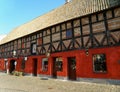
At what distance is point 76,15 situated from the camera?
51.4ft

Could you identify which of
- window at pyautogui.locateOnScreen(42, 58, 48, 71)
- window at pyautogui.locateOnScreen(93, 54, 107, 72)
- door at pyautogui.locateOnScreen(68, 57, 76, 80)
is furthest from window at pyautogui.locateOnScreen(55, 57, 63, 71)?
window at pyautogui.locateOnScreen(93, 54, 107, 72)

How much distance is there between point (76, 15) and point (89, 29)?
8.08 feet

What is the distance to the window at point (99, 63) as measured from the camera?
12.9 metres

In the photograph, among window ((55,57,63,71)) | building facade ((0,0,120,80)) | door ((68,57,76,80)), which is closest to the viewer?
building facade ((0,0,120,80))

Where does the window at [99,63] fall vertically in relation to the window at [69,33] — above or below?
below

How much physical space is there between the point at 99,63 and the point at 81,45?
101 inches

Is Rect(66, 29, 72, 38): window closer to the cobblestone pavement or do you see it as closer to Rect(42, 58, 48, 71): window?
Rect(42, 58, 48, 71): window

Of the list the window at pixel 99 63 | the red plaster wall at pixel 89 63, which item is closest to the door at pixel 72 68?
the red plaster wall at pixel 89 63

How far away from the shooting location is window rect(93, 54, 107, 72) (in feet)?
42.3

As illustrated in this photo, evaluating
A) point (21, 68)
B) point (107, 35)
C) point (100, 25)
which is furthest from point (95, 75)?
point (21, 68)

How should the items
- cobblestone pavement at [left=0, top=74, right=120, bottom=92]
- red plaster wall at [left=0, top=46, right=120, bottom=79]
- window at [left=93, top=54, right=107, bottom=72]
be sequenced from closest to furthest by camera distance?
cobblestone pavement at [left=0, top=74, right=120, bottom=92], red plaster wall at [left=0, top=46, right=120, bottom=79], window at [left=93, top=54, right=107, bottom=72]

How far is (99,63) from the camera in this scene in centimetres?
1321

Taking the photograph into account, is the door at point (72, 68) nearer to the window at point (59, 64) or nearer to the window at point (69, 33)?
Result: the window at point (59, 64)

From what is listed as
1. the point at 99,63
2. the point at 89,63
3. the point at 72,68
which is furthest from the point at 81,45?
the point at 72,68
